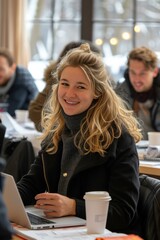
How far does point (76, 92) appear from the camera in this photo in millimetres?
→ 2895

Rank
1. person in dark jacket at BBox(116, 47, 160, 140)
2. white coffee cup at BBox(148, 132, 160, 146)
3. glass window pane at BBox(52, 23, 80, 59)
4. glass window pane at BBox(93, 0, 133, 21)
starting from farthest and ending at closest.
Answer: glass window pane at BBox(52, 23, 80, 59) < glass window pane at BBox(93, 0, 133, 21) < person in dark jacket at BBox(116, 47, 160, 140) < white coffee cup at BBox(148, 132, 160, 146)

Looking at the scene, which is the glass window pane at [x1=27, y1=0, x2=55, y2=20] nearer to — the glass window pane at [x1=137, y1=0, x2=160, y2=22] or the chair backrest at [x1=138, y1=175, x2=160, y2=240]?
the glass window pane at [x1=137, y1=0, x2=160, y2=22]

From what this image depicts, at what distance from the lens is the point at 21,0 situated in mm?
8148

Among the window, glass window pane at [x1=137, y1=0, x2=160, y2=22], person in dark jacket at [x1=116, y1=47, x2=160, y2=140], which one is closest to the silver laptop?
person in dark jacket at [x1=116, y1=47, x2=160, y2=140]

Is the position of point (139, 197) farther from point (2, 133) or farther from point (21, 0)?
point (21, 0)

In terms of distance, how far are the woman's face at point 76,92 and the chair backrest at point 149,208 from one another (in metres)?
0.42

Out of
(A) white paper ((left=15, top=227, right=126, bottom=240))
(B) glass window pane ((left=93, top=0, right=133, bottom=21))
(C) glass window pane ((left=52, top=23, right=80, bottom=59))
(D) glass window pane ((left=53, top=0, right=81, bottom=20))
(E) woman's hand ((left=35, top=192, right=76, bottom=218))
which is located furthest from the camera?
(C) glass window pane ((left=52, top=23, right=80, bottom=59))

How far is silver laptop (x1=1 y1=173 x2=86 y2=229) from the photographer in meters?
2.42

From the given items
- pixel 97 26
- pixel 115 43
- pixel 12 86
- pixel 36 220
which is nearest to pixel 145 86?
pixel 12 86

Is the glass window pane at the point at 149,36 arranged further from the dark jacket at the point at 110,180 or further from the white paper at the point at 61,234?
the white paper at the point at 61,234

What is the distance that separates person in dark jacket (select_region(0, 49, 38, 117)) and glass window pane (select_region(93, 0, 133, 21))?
4.93 feet

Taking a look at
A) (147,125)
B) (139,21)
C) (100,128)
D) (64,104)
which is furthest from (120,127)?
(139,21)

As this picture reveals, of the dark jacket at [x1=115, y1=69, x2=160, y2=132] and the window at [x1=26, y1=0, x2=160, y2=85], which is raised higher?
the window at [x1=26, y1=0, x2=160, y2=85]

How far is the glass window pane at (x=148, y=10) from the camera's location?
309 inches
